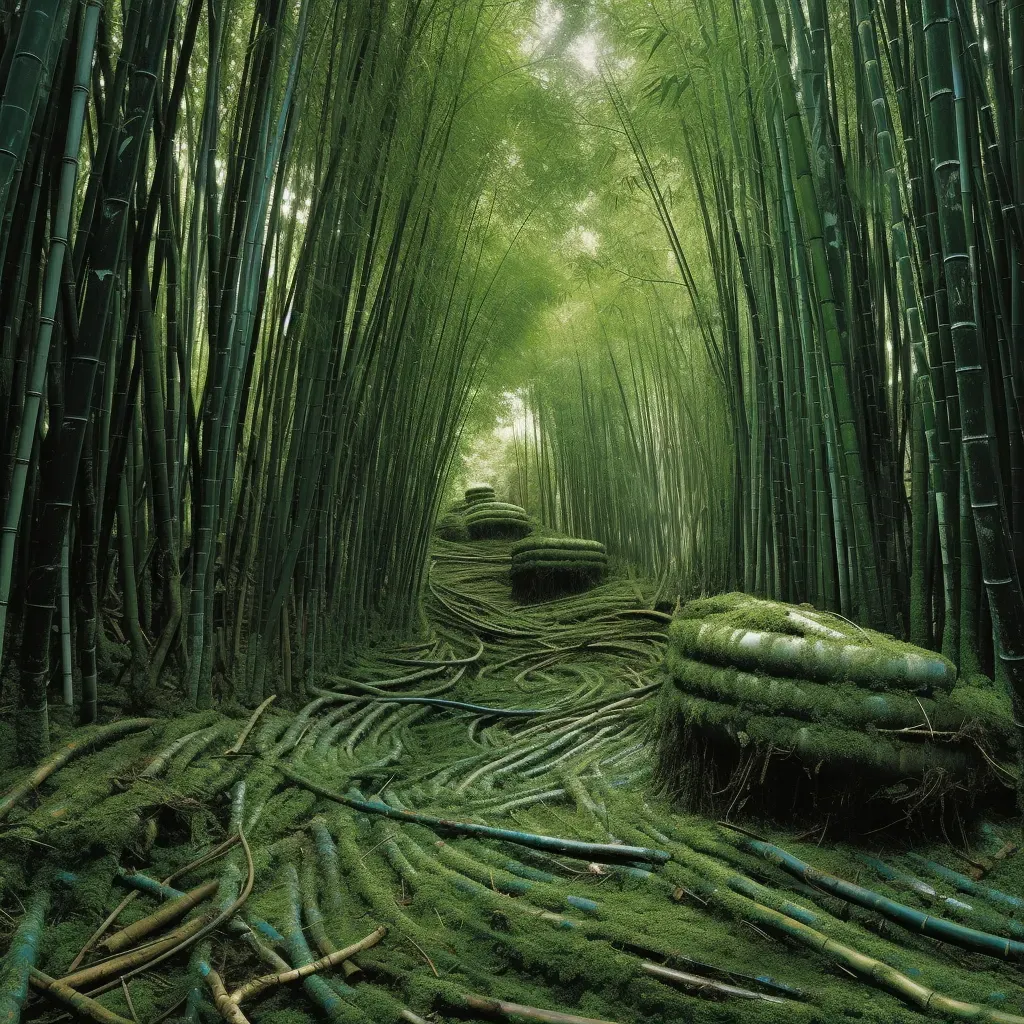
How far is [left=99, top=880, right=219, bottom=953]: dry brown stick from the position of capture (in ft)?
2.71

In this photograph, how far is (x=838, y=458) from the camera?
5.54 feet

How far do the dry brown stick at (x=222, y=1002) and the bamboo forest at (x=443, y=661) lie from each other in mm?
11

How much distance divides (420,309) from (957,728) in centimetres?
242

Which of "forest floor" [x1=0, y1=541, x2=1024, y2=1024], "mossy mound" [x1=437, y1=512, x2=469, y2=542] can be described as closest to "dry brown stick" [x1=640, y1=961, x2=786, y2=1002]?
"forest floor" [x1=0, y1=541, x2=1024, y2=1024]

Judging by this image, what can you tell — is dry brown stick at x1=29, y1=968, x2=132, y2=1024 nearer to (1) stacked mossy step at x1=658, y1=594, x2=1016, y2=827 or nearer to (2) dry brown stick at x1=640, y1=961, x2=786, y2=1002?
(2) dry brown stick at x1=640, y1=961, x2=786, y2=1002

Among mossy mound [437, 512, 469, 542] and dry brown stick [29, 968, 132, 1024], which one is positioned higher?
mossy mound [437, 512, 469, 542]

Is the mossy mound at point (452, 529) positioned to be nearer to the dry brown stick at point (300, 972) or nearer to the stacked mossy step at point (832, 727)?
the stacked mossy step at point (832, 727)

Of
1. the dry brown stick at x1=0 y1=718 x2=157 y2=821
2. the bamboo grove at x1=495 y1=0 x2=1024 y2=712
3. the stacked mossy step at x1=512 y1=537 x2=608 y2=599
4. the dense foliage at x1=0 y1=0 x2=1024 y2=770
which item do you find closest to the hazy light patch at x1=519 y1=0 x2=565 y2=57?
the dense foliage at x1=0 y1=0 x2=1024 y2=770

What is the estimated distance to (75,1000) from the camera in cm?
72

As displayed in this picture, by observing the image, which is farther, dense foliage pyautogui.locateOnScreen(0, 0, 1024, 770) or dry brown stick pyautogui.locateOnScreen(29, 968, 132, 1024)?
dense foliage pyautogui.locateOnScreen(0, 0, 1024, 770)

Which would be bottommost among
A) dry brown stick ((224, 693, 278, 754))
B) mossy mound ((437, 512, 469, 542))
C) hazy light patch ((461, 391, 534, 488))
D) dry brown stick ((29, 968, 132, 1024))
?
dry brown stick ((29, 968, 132, 1024))

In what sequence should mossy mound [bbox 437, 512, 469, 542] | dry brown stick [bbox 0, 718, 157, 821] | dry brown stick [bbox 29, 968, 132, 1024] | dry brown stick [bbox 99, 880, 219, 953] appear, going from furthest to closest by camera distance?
mossy mound [bbox 437, 512, 469, 542] < dry brown stick [bbox 0, 718, 157, 821] < dry brown stick [bbox 99, 880, 219, 953] < dry brown stick [bbox 29, 968, 132, 1024]

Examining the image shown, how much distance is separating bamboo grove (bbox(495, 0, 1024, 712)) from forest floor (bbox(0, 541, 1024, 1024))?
457 mm

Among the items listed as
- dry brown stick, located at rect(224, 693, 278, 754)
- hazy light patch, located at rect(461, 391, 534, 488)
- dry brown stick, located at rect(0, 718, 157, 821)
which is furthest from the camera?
hazy light patch, located at rect(461, 391, 534, 488)
